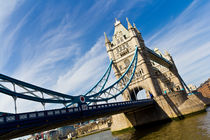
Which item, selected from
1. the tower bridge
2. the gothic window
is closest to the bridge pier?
the tower bridge

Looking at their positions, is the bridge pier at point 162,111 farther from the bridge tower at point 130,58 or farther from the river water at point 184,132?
the river water at point 184,132

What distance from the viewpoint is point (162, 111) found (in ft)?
97.6

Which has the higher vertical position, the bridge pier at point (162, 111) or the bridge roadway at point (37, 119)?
the bridge roadway at point (37, 119)

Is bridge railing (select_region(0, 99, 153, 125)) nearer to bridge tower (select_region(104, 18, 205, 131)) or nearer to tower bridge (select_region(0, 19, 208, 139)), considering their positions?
tower bridge (select_region(0, 19, 208, 139))

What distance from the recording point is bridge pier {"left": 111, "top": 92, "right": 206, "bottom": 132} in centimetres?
2777

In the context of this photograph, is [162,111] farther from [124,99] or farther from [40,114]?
[40,114]

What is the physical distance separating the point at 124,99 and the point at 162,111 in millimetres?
9250

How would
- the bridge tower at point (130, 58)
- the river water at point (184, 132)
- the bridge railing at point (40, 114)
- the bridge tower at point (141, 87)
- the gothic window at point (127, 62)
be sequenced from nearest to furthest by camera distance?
the bridge railing at point (40, 114), the river water at point (184, 132), the bridge tower at point (141, 87), the bridge tower at point (130, 58), the gothic window at point (127, 62)

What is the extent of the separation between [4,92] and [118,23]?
1453 inches

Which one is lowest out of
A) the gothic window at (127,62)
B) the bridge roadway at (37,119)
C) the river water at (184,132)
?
the river water at (184,132)

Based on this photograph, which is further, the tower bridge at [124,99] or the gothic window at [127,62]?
the gothic window at [127,62]

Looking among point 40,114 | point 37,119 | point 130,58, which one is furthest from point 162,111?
point 37,119

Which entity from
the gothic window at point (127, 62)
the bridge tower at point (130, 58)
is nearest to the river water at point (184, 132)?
the bridge tower at point (130, 58)

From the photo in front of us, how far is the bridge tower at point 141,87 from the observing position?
2919 cm
